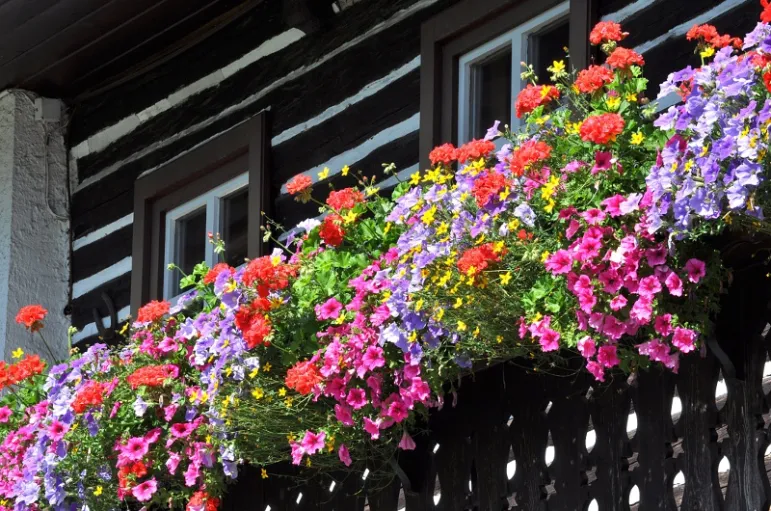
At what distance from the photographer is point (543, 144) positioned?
480cm

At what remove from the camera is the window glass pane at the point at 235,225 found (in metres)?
7.52

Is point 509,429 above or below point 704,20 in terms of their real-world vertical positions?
below

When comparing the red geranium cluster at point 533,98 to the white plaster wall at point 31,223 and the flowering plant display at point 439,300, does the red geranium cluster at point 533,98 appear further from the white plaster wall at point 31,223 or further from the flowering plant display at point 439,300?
the white plaster wall at point 31,223

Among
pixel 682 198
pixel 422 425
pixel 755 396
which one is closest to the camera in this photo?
pixel 682 198

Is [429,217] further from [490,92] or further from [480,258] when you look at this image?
[490,92]

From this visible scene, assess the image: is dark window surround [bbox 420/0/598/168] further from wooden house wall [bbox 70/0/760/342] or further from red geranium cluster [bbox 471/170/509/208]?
red geranium cluster [bbox 471/170/509/208]

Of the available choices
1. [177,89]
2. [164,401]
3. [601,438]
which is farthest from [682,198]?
[177,89]

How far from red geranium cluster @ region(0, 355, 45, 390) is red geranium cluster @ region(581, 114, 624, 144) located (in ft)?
9.22

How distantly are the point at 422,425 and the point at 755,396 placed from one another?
1480mm

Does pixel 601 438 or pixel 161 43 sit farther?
pixel 161 43

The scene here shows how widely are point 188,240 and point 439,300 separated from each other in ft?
10.8

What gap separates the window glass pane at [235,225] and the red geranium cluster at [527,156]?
2.86 m

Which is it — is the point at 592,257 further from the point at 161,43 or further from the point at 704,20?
the point at 161,43

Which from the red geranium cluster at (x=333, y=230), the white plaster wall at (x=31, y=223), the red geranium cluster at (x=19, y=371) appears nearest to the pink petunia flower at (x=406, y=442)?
the red geranium cluster at (x=333, y=230)
